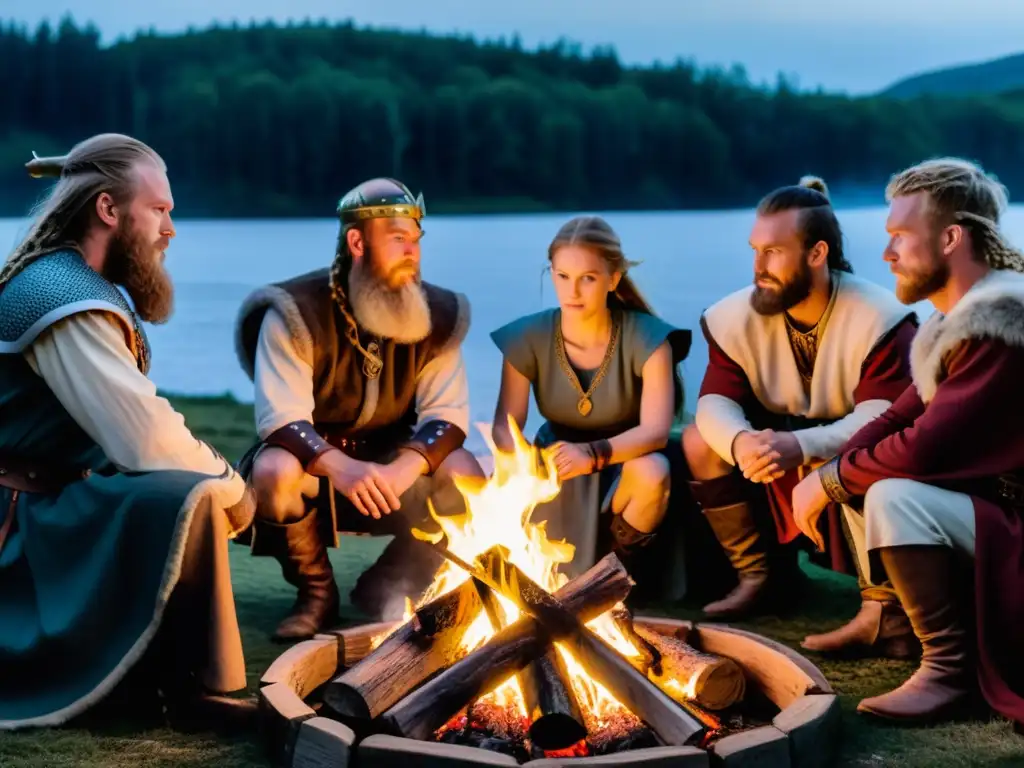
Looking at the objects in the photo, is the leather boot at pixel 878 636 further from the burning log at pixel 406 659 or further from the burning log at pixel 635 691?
the burning log at pixel 406 659

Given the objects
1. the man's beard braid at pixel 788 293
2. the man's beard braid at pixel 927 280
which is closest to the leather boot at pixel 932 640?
the man's beard braid at pixel 927 280

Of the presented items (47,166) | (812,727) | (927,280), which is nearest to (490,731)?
(812,727)

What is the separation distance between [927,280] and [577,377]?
58.5 inches

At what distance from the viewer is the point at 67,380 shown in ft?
10.9

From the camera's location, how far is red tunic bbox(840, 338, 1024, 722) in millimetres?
3406

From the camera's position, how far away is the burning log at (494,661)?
3021 mm

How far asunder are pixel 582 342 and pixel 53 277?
6.86ft

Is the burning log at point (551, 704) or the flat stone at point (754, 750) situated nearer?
the flat stone at point (754, 750)

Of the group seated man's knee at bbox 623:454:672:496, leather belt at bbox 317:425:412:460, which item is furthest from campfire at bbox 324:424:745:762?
leather belt at bbox 317:425:412:460

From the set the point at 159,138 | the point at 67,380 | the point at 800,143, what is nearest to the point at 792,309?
the point at 67,380

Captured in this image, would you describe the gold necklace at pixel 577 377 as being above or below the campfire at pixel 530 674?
above

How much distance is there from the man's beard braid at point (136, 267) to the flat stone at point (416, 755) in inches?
64.1

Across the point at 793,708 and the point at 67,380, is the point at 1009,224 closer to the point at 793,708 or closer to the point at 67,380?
the point at 793,708

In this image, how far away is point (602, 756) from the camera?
2.71 metres
